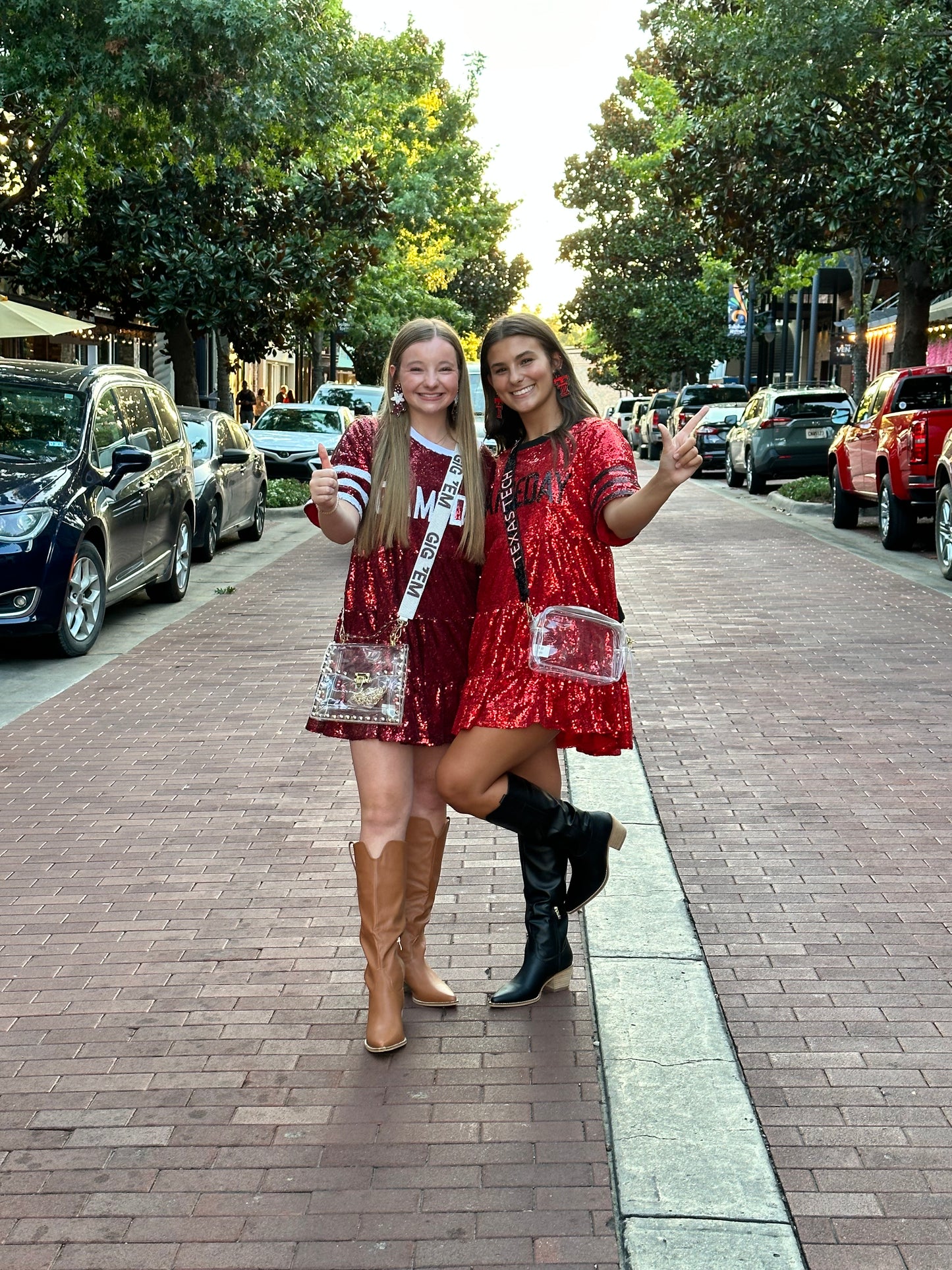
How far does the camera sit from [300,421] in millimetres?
25219

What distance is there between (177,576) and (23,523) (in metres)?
3.21

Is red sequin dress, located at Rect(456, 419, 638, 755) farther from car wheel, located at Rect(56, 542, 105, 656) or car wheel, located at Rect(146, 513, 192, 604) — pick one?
car wheel, located at Rect(146, 513, 192, 604)

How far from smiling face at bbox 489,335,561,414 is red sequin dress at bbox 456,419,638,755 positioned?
0.11 metres

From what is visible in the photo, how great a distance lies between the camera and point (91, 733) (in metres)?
7.64

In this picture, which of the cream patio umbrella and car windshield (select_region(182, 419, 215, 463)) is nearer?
the cream patio umbrella

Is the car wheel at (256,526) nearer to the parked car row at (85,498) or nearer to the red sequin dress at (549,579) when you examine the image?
the parked car row at (85,498)

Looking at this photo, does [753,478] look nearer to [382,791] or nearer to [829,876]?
[829,876]

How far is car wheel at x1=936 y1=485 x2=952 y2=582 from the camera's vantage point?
13.3m

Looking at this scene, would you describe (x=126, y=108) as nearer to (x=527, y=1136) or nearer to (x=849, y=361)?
(x=527, y=1136)

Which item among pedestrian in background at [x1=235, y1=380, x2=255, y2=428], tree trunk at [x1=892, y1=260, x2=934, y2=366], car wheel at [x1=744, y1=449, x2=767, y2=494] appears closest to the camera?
tree trunk at [x1=892, y1=260, x2=934, y2=366]

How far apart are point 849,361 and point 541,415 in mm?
51465

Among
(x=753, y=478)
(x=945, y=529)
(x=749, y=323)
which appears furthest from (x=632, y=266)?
(x=945, y=529)

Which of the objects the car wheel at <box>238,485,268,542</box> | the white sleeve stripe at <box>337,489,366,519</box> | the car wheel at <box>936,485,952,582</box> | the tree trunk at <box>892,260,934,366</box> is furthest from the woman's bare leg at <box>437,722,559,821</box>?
the tree trunk at <box>892,260,934,366</box>

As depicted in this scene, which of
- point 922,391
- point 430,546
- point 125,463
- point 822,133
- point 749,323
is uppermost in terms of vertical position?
point 822,133
